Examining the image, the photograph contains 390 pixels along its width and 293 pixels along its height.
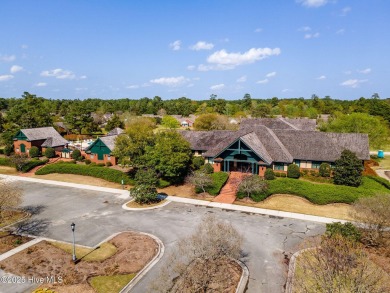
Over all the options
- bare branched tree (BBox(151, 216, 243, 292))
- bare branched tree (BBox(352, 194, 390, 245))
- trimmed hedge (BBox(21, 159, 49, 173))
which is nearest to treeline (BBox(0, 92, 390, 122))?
trimmed hedge (BBox(21, 159, 49, 173))

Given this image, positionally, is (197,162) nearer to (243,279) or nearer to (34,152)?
(243,279)

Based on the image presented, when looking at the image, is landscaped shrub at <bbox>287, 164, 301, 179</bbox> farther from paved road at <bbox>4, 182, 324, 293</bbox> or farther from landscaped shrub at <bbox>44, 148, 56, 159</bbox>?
landscaped shrub at <bbox>44, 148, 56, 159</bbox>

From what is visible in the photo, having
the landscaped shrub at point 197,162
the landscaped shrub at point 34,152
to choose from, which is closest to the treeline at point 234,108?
the landscaped shrub at point 34,152

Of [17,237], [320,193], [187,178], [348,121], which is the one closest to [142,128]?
[187,178]

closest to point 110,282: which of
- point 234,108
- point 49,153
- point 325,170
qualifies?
point 325,170

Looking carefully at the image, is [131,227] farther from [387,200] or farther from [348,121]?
[348,121]
